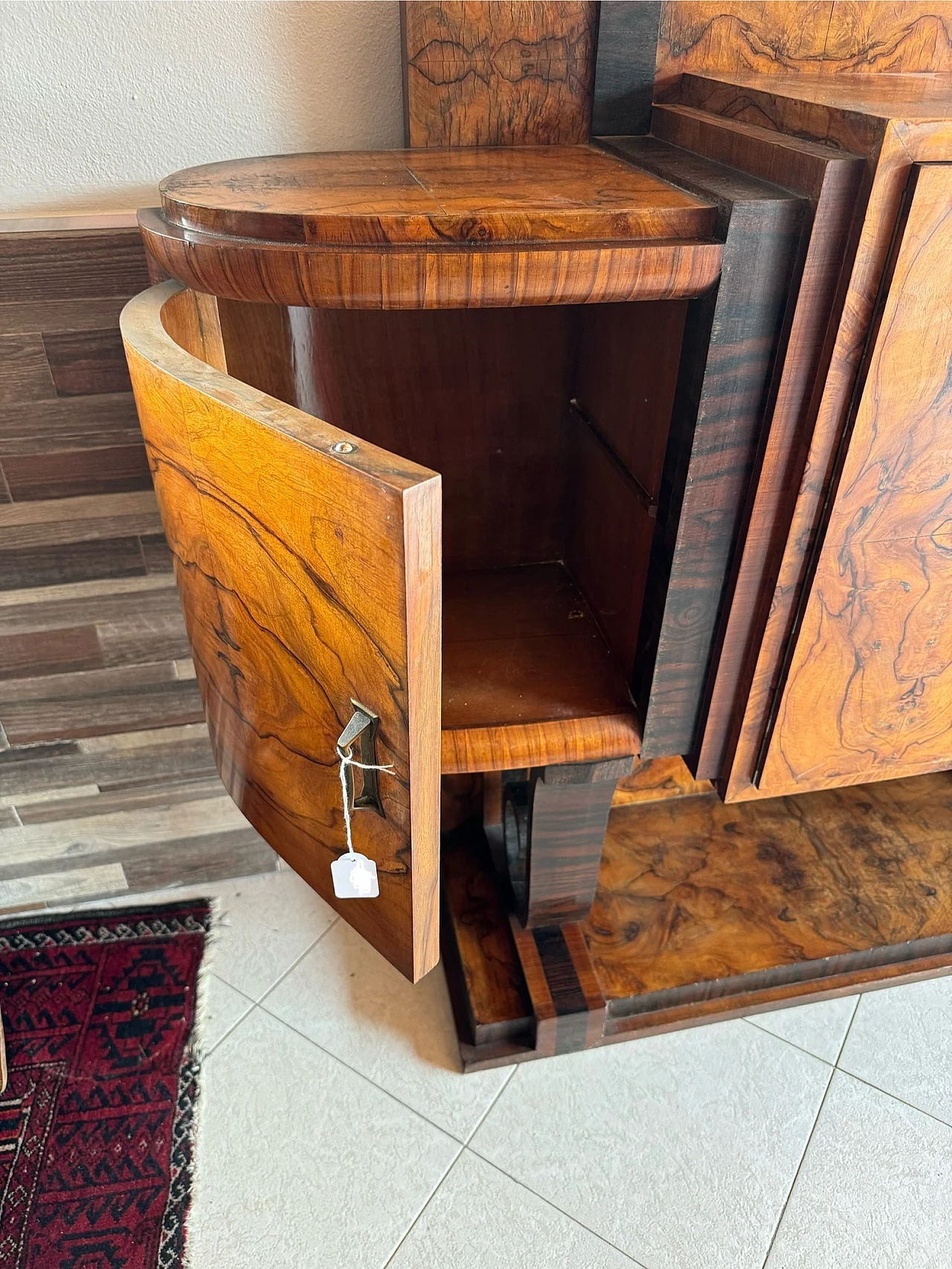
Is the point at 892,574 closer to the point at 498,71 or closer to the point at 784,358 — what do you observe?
the point at 784,358

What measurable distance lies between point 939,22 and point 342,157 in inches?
22.3

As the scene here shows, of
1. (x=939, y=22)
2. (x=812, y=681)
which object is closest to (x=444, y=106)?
(x=939, y=22)

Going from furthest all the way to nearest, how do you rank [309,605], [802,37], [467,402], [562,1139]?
[562,1139]
[467,402]
[802,37]
[309,605]

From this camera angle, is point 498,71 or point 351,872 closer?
point 351,872

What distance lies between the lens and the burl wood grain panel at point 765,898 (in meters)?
1.09

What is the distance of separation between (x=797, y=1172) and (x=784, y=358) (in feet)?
2.93

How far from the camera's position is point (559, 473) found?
0.96m

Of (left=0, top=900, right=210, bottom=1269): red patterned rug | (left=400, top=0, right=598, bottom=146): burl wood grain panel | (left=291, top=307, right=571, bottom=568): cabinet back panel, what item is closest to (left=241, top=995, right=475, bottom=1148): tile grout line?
(left=0, top=900, right=210, bottom=1269): red patterned rug

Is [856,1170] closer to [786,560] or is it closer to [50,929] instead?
[786,560]

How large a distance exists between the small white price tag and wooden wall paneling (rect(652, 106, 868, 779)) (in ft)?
1.08

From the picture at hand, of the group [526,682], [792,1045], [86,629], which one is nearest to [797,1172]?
[792,1045]

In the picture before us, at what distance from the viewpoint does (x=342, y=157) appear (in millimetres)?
769

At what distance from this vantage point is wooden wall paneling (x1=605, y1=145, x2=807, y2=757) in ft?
1.87

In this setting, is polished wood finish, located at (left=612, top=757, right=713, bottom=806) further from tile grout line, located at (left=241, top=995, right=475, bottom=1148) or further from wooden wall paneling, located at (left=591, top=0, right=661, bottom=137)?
wooden wall paneling, located at (left=591, top=0, right=661, bottom=137)
